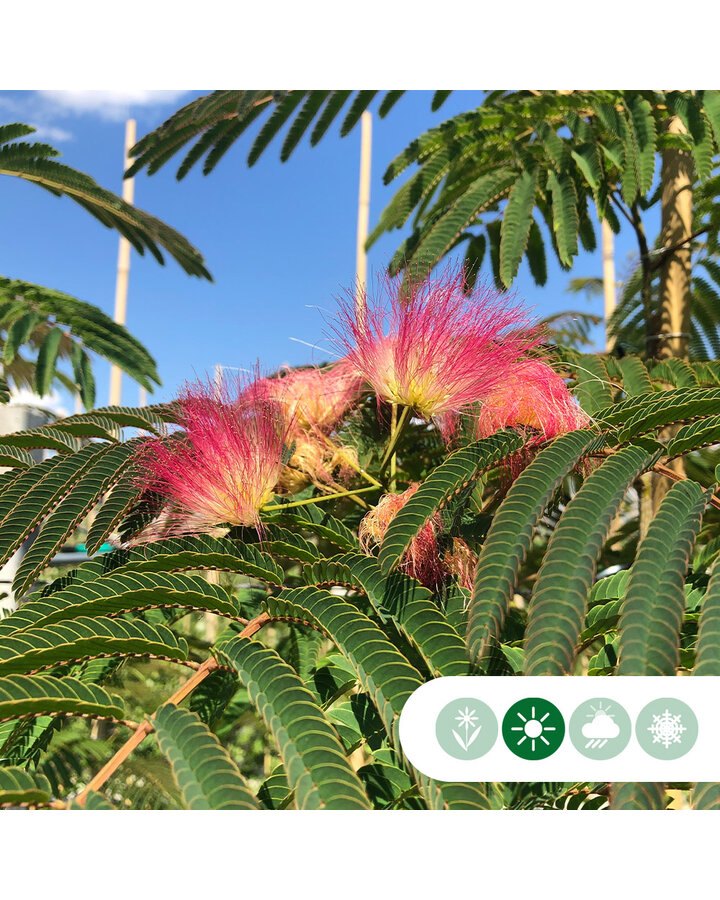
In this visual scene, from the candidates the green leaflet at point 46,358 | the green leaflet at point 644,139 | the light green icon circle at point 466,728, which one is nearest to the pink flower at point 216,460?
the light green icon circle at point 466,728

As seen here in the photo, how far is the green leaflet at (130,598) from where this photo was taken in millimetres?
608

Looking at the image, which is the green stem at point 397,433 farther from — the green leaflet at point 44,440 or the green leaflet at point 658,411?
the green leaflet at point 44,440

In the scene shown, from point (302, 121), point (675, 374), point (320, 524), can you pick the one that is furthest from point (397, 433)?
point (302, 121)

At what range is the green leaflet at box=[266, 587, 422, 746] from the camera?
50 cm

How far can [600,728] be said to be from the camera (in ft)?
1.69

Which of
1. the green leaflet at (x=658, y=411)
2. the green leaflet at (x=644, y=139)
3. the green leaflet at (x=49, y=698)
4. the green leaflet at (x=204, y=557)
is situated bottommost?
the green leaflet at (x=49, y=698)

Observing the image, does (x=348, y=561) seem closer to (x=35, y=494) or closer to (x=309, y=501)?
(x=309, y=501)

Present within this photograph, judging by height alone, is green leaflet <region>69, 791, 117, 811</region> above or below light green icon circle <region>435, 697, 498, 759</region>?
below

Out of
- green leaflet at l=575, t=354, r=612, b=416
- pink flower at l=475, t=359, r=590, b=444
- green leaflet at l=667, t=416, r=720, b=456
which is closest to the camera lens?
green leaflet at l=667, t=416, r=720, b=456

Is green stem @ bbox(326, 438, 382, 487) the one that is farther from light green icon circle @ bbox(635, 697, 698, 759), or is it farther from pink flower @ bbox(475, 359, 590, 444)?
light green icon circle @ bbox(635, 697, 698, 759)

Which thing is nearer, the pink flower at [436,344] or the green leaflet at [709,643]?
the green leaflet at [709,643]

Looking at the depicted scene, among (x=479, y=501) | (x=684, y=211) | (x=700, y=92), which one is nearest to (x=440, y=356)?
(x=479, y=501)

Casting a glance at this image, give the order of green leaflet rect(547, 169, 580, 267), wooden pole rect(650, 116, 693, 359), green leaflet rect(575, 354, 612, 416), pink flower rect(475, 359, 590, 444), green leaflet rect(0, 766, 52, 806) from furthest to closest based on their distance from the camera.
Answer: wooden pole rect(650, 116, 693, 359), green leaflet rect(547, 169, 580, 267), green leaflet rect(575, 354, 612, 416), pink flower rect(475, 359, 590, 444), green leaflet rect(0, 766, 52, 806)

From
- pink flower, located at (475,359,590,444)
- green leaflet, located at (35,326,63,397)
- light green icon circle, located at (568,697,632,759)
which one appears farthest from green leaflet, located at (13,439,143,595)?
green leaflet, located at (35,326,63,397)
